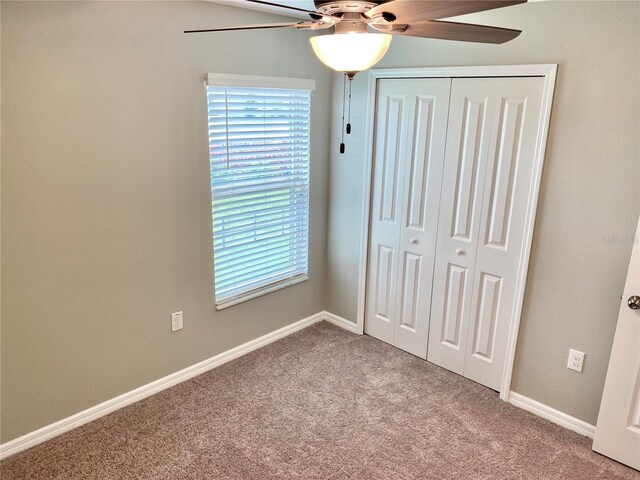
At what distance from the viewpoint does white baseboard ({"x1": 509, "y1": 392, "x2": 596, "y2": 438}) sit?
2587 millimetres

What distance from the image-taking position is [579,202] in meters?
2.43

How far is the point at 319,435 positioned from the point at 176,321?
1.07m

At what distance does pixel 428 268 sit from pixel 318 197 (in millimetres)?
967

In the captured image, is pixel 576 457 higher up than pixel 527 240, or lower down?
lower down

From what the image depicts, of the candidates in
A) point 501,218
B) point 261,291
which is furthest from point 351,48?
point 261,291

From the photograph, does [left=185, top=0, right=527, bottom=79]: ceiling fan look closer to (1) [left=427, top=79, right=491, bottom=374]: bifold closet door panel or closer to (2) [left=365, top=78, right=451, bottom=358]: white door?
(1) [left=427, top=79, right=491, bottom=374]: bifold closet door panel

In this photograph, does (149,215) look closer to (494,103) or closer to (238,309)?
(238,309)

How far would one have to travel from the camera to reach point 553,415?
2.70m

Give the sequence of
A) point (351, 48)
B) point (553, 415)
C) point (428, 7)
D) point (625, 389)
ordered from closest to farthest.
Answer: point (428, 7) → point (351, 48) → point (625, 389) → point (553, 415)

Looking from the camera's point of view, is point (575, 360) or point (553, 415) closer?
point (575, 360)

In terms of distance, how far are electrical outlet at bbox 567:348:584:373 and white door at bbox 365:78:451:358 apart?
2.94ft

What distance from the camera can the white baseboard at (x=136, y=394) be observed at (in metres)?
2.36

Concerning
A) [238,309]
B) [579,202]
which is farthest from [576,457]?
[238,309]

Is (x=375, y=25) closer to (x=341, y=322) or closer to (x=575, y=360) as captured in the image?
(x=575, y=360)
